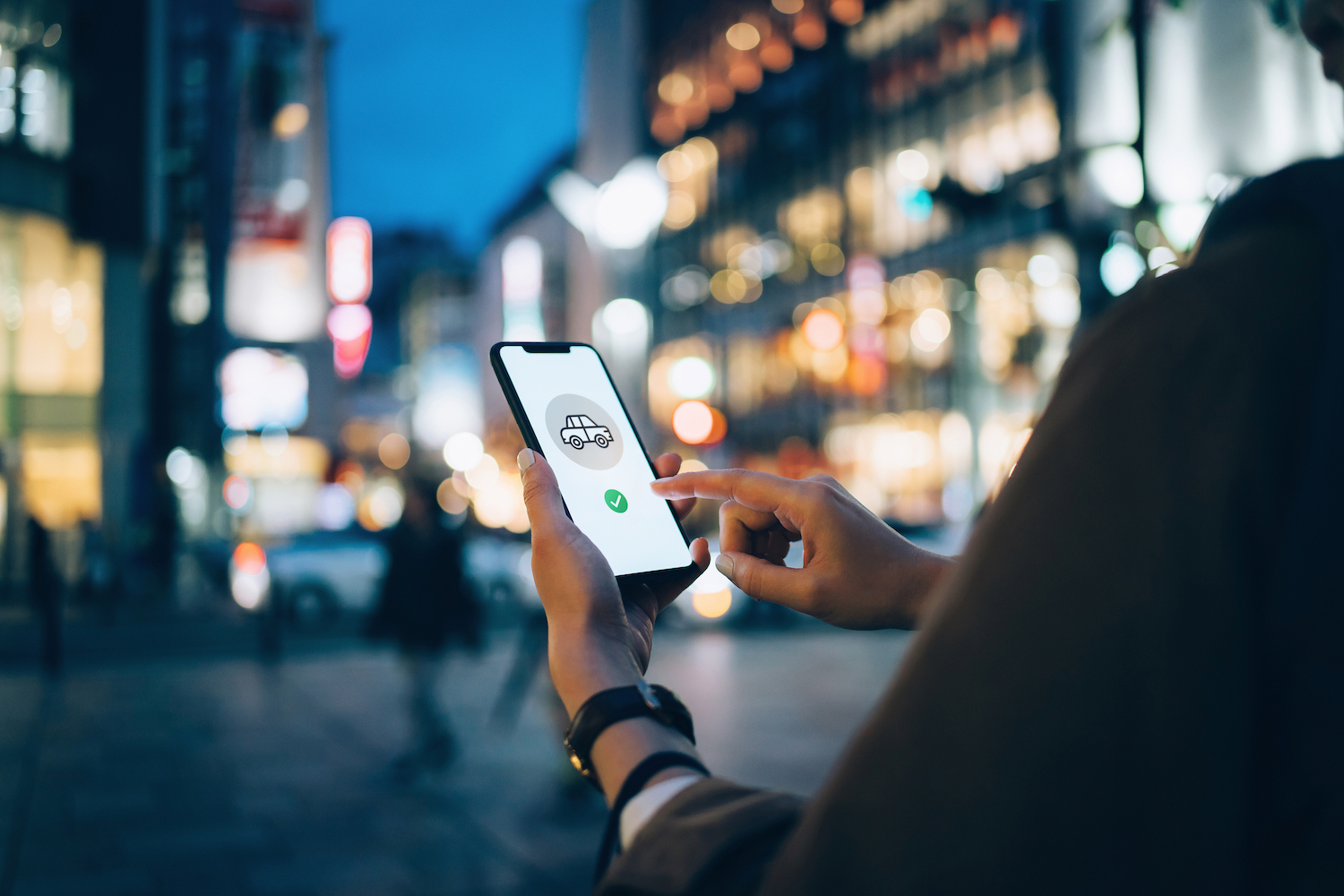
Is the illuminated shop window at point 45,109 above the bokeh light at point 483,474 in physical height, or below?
above

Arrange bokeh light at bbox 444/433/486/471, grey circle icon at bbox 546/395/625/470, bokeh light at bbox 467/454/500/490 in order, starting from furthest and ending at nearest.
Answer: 1. bokeh light at bbox 444/433/486/471
2. bokeh light at bbox 467/454/500/490
3. grey circle icon at bbox 546/395/625/470

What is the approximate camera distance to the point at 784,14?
60000 millimetres

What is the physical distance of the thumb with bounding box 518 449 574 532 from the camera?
4.42 feet

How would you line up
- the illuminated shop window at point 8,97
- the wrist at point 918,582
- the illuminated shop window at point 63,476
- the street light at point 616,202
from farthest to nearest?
1. the illuminated shop window at point 63,476
2. the illuminated shop window at point 8,97
3. the street light at point 616,202
4. the wrist at point 918,582

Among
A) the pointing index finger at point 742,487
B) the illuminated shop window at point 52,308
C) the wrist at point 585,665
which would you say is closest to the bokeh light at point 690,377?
the illuminated shop window at point 52,308

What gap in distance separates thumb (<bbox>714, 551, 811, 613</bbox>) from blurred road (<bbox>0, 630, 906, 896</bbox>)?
14.6ft

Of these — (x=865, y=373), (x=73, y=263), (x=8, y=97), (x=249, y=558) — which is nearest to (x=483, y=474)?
(x=865, y=373)

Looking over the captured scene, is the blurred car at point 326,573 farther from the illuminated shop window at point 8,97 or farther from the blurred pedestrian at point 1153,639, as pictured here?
the blurred pedestrian at point 1153,639

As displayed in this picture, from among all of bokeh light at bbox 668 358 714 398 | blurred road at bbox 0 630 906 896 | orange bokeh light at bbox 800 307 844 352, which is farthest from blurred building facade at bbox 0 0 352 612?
orange bokeh light at bbox 800 307 844 352

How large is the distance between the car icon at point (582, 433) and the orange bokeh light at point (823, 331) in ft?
73.5

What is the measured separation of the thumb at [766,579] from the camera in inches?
60.9

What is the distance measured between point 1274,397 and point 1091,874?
36cm

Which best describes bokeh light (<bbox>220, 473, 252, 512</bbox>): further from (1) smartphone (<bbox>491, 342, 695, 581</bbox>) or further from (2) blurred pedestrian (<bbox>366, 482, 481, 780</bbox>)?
(1) smartphone (<bbox>491, 342, 695, 581</bbox>)

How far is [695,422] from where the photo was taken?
16281 mm
